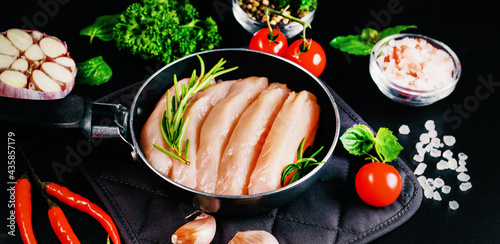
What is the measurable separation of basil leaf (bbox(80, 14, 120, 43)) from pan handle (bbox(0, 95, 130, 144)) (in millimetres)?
590

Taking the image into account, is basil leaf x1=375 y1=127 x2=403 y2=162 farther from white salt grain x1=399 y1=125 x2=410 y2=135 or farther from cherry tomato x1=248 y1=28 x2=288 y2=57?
cherry tomato x1=248 y1=28 x2=288 y2=57

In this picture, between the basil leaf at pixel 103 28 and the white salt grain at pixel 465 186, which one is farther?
the basil leaf at pixel 103 28

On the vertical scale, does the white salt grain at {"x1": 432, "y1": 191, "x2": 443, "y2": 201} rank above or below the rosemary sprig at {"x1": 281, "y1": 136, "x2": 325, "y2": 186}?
below

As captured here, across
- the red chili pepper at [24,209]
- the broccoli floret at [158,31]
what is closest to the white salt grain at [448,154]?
the broccoli floret at [158,31]

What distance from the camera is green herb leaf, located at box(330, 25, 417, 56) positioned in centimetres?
176

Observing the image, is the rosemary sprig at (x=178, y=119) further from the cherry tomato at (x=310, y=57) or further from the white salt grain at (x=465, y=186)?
the white salt grain at (x=465, y=186)

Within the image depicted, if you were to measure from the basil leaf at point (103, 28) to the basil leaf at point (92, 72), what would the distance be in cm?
15

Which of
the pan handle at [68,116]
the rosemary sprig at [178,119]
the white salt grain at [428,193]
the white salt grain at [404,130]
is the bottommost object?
the white salt grain at [428,193]

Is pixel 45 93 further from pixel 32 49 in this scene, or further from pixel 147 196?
pixel 147 196

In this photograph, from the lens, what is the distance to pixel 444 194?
4.62ft

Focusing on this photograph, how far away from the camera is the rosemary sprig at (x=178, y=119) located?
1191mm

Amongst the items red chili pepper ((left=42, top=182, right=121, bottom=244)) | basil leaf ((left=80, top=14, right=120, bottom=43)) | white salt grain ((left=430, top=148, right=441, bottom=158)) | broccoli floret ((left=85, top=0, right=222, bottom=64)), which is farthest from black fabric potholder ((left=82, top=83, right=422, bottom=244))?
basil leaf ((left=80, top=14, right=120, bottom=43))

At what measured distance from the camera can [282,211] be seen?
1.30 meters

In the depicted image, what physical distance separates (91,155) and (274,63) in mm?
638
